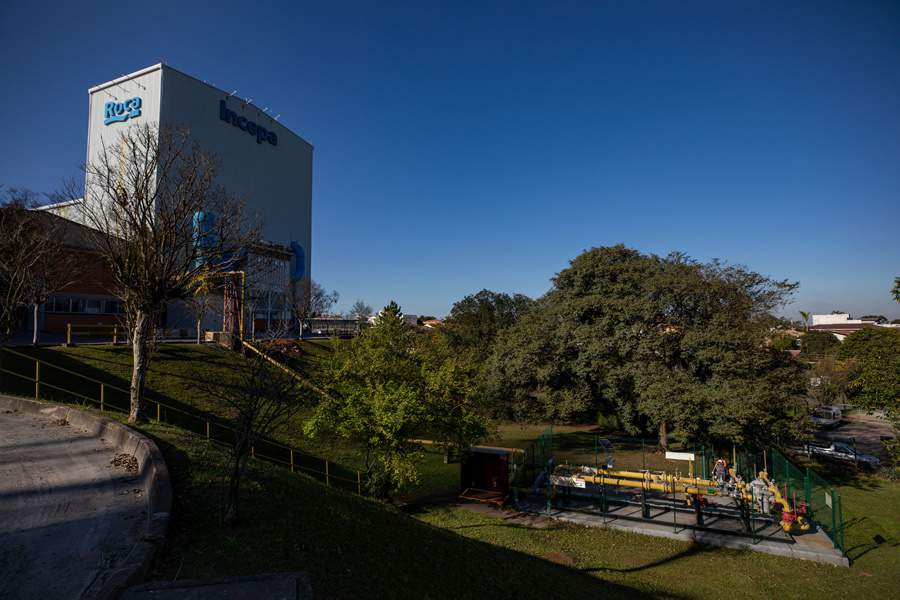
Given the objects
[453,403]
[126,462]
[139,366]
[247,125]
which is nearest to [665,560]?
[453,403]

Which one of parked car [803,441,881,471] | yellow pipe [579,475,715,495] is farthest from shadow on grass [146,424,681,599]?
parked car [803,441,881,471]

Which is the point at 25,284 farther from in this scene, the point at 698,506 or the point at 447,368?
the point at 698,506

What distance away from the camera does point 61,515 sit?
6766 millimetres

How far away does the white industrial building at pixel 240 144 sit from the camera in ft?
153

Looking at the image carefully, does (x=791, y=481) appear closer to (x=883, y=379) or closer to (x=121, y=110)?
(x=883, y=379)

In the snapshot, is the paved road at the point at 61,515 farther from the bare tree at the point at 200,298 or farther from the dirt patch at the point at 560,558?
the dirt patch at the point at 560,558

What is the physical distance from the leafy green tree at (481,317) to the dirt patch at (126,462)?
4101 centimetres

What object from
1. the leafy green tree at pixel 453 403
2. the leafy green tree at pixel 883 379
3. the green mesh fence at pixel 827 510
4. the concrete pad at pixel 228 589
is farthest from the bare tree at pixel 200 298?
the leafy green tree at pixel 883 379

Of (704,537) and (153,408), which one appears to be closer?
(704,537)

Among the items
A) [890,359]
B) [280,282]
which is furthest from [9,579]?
[280,282]

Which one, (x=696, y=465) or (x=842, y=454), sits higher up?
(x=696, y=465)

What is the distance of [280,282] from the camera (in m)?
54.0

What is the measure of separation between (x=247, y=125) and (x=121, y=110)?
1302 cm

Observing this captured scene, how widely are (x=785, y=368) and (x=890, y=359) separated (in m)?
4.21
